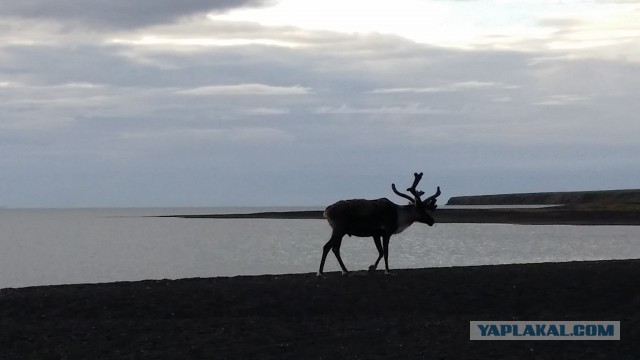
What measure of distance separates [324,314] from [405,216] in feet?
18.8

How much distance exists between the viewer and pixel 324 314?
19047 millimetres

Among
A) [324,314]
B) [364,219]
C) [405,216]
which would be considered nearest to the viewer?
[324,314]

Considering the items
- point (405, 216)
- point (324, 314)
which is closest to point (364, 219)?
point (405, 216)

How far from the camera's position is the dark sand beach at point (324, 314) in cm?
1502

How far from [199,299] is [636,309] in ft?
28.4

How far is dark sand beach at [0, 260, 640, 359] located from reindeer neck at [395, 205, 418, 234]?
1177 millimetres

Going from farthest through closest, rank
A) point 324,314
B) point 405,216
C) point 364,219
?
point 405,216, point 364,219, point 324,314

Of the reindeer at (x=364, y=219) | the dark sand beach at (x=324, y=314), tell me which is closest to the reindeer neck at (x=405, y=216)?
the reindeer at (x=364, y=219)

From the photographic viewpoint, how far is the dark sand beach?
591 inches

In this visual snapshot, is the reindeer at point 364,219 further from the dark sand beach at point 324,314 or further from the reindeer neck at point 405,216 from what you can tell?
the dark sand beach at point 324,314

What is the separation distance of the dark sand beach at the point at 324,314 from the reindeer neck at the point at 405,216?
118 cm

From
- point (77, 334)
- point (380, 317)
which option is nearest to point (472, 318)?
point (380, 317)

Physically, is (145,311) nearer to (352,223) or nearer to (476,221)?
(352,223)

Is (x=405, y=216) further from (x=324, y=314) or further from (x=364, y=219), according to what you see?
(x=324, y=314)
